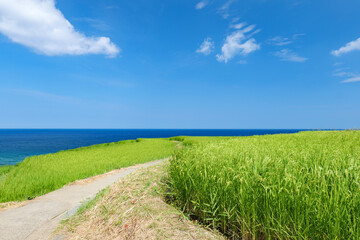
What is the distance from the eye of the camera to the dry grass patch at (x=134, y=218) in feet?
9.82

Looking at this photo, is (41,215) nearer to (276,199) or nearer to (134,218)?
(134,218)

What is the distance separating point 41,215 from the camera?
Answer: 446 centimetres

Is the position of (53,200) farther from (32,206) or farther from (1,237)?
(1,237)

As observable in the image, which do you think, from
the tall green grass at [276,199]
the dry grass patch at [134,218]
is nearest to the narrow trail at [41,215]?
the dry grass patch at [134,218]

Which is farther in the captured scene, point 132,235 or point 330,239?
point 132,235

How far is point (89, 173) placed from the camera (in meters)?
8.82

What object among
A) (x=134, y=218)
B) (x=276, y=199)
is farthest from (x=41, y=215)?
(x=276, y=199)

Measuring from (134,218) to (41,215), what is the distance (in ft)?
8.58

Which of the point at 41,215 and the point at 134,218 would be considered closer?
the point at 134,218

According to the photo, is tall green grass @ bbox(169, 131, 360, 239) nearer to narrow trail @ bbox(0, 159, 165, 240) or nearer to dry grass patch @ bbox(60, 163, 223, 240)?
dry grass patch @ bbox(60, 163, 223, 240)

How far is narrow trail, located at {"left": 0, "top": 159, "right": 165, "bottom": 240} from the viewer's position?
375cm

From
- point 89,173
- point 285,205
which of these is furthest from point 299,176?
point 89,173

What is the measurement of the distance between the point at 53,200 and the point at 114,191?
2.35 m

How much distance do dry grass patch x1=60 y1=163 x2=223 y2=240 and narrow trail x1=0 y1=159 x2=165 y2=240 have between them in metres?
0.40
